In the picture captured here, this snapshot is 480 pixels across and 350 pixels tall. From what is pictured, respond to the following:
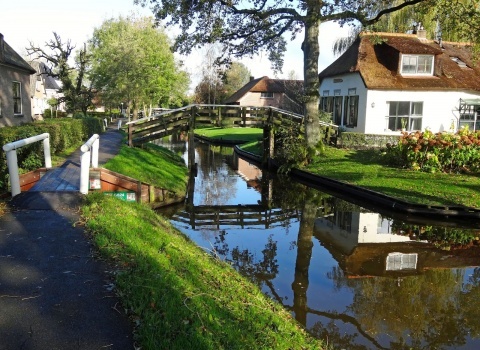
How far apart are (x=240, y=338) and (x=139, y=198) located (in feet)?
25.3

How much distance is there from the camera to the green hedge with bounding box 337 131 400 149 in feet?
79.4

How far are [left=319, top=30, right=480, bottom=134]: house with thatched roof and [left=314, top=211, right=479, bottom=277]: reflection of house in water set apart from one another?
45.7 feet

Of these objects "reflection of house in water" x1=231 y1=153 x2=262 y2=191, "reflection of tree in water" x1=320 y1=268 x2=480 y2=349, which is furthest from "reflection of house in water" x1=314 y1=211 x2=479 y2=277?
"reflection of house in water" x1=231 y1=153 x2=262 y2=191

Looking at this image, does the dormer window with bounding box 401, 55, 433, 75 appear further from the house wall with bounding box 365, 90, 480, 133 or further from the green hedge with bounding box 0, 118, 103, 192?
the green hedge with bounding box 0, 118, 103, 192

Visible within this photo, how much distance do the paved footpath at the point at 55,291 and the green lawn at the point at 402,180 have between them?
396 inches

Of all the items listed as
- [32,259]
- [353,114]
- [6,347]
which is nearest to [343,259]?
[32,259]

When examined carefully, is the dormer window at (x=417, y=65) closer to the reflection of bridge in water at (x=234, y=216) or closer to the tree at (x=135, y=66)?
the reflection of bridge in water at (x=234, y=216)

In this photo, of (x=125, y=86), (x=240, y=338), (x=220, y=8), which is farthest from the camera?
(x=125, y=86)

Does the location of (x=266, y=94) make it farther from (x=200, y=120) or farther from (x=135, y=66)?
(x=200, y=120)

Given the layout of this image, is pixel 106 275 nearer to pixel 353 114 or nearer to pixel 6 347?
pixel 6 347

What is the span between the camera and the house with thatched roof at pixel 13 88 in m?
19.5

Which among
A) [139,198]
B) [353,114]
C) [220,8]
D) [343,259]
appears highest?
[220,8]

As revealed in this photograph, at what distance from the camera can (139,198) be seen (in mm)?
11219

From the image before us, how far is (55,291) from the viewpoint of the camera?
4539mm
